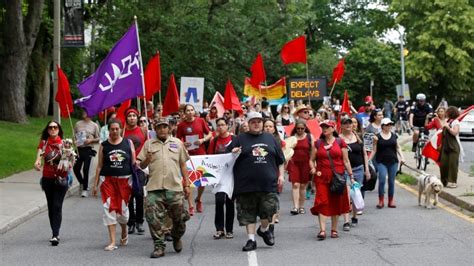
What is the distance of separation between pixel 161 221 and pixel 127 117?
274 cm

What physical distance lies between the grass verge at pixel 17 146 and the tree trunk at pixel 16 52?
96cm

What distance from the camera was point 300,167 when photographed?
1371cm

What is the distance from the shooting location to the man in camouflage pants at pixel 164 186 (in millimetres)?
9922

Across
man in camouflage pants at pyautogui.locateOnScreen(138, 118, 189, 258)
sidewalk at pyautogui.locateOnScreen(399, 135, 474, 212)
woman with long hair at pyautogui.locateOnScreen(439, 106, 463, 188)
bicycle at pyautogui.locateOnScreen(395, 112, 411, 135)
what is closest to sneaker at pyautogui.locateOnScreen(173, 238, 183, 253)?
man in camouflage pants at pyautogui.locateOnScreen(138, 118, 189, 258)

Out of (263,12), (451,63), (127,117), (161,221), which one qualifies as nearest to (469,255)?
(161,221)

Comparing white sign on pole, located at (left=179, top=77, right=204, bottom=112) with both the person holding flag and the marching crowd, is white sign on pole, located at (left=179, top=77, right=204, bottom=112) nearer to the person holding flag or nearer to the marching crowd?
the marching crowd

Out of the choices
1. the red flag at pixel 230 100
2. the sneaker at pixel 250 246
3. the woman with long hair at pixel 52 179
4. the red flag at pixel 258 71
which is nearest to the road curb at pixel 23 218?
the woman with long hair at pixel 52 179

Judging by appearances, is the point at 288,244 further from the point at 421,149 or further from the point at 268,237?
the point at 421,149

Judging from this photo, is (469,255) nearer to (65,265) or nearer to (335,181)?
(335,181)

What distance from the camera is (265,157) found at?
1029 centimetres

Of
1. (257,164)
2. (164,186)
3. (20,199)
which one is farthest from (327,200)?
(20,199)

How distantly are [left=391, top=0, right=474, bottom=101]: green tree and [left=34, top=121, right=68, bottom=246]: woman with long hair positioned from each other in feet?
146

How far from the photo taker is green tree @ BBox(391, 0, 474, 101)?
53094mm

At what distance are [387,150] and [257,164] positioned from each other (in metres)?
4.14
